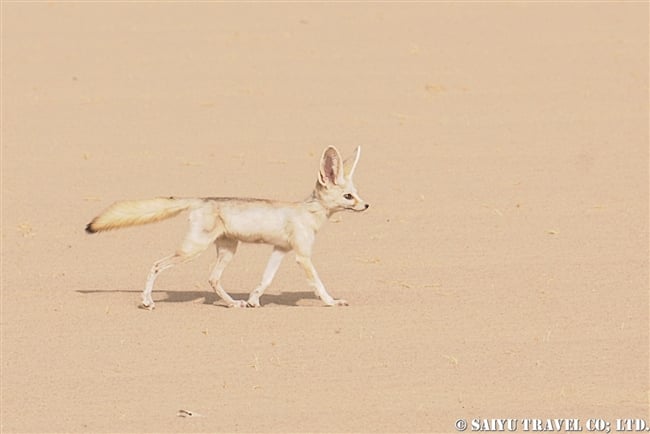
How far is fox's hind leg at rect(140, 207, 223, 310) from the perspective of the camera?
970 centimetres

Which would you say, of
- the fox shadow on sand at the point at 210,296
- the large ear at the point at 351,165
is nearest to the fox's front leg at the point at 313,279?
the fox shadow on sand at the point at 210,296

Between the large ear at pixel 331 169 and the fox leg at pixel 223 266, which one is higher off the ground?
the large ear at pixel 331 169

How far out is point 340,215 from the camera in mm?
13180

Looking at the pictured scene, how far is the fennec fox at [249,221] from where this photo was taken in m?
9.74

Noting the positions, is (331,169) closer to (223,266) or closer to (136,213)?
(223,266)

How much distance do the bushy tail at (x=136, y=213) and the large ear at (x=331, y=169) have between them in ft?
2.71

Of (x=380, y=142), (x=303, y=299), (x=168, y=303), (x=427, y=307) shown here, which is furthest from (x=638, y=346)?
(x=380, y=142)

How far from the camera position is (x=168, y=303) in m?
10.1

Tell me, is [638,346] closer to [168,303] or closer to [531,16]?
[168,303]

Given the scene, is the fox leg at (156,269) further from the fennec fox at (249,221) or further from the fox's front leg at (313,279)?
the fox's front leg at (313,279)

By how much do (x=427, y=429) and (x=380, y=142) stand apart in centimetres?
909

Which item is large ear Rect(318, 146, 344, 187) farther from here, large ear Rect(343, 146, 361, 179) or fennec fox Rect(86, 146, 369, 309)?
large ear Rect(343, 146, 361, 179)

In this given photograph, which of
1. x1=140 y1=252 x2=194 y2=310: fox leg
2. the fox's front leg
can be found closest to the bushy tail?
x1=140 y1=252 x2=194 y2=310: fox leg

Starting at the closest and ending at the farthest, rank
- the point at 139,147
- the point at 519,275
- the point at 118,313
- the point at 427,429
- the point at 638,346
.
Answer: the point at 427,429, the point at 638,346, the point at 118,313, the point at 519,275, the point at 139,147
